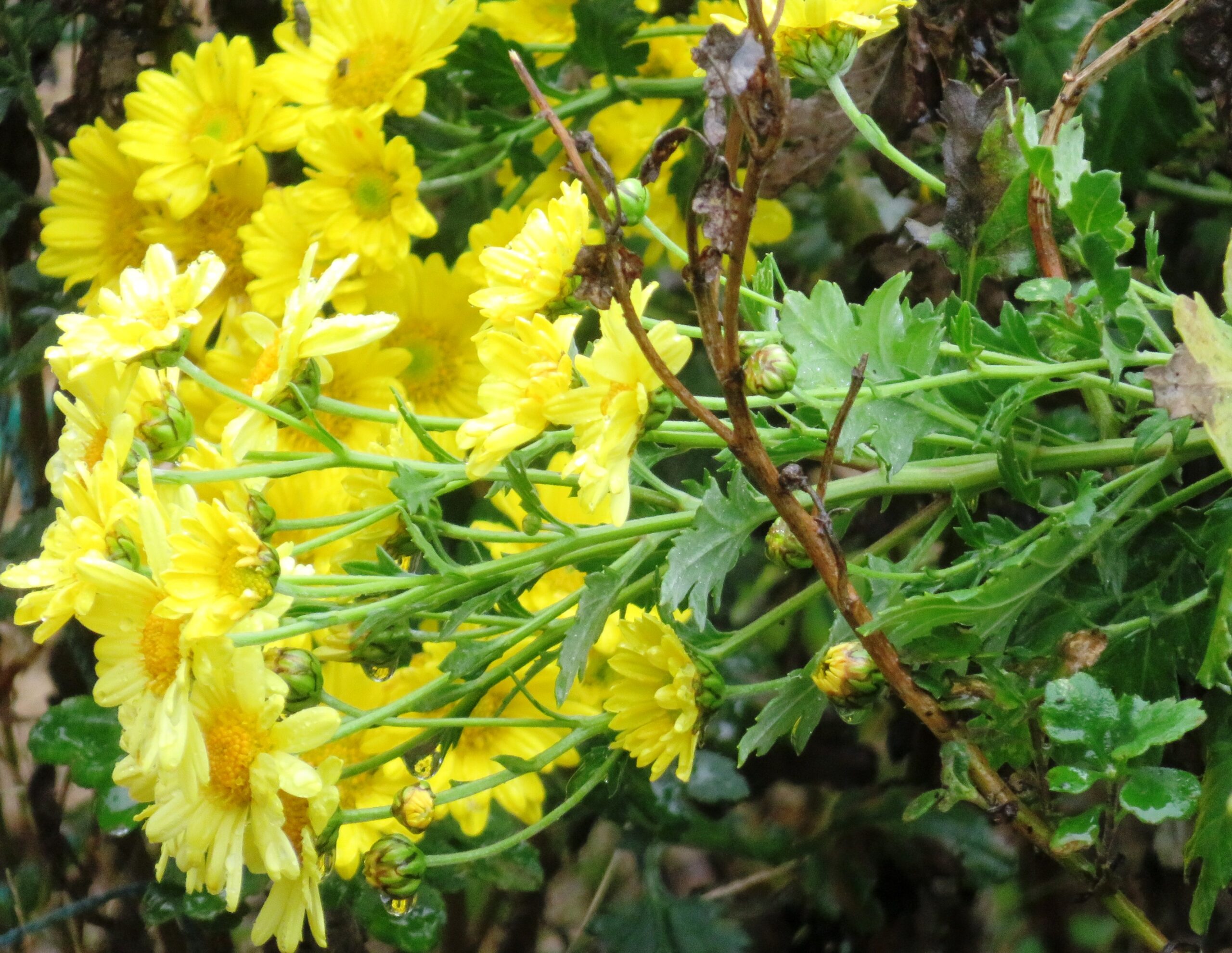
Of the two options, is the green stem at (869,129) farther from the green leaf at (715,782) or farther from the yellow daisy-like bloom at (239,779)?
the green leaf at (715,782)

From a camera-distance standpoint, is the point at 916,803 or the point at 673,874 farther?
the point at 673,874

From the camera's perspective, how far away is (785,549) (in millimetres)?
453

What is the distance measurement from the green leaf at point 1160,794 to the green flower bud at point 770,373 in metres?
0.19

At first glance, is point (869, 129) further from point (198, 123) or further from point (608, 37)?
point (198, 123)

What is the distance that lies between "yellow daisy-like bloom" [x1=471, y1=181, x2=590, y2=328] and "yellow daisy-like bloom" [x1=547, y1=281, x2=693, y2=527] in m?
0.04

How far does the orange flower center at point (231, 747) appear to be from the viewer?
0.42 metres

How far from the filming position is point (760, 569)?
2.94ft

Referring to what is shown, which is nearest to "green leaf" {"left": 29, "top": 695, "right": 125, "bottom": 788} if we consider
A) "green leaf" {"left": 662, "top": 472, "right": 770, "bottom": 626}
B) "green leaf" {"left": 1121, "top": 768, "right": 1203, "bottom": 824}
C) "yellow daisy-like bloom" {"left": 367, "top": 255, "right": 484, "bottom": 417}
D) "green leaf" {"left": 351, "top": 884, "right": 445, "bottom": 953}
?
"green leaf" {"left": 351, "top": 884, "right": 445, "bottom": 953}

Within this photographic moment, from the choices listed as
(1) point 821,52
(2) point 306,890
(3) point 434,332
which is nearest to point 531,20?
(3) point 434,332

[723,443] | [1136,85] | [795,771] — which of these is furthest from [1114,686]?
[795,771]

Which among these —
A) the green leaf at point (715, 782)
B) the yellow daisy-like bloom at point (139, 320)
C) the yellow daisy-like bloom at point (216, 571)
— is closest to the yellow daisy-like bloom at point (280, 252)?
the yellow daisy-like bloom at point (139, 320)

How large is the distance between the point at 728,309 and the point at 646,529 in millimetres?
144

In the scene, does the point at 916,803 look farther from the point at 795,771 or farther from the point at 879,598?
the point at 795,771

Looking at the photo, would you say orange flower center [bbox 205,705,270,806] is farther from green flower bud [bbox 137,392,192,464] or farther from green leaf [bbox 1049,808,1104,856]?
green leaf [bbox 1049,808,1104,856]
